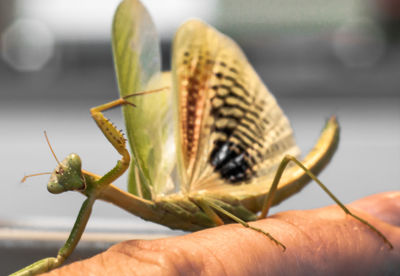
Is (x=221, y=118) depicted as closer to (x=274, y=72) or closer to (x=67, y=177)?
(x=67, y=177)

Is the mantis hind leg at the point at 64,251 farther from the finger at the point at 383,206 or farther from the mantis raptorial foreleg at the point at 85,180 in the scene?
the finger at the point at 383,206

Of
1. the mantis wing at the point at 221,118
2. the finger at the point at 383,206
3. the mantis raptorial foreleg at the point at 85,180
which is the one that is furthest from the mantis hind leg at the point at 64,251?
the finger at the point at 383,206

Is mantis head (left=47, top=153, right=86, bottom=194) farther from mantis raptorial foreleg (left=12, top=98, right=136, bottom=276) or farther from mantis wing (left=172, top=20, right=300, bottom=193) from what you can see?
mantis wing (left=172, top=20, right=300, bottom=193)

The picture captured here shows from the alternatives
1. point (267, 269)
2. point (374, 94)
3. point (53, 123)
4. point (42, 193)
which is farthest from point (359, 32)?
point (267, 269)

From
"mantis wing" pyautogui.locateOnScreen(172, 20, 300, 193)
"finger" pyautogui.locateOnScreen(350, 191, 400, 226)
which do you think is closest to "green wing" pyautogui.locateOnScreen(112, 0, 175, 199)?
"mantis wing" pyautogui.locateOnScreen(172, 20, 300, 193)

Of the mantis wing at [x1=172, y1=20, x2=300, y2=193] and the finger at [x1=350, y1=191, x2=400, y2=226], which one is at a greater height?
the mantis wing at [x1=172, y1=20, x2=300, y2=193]
